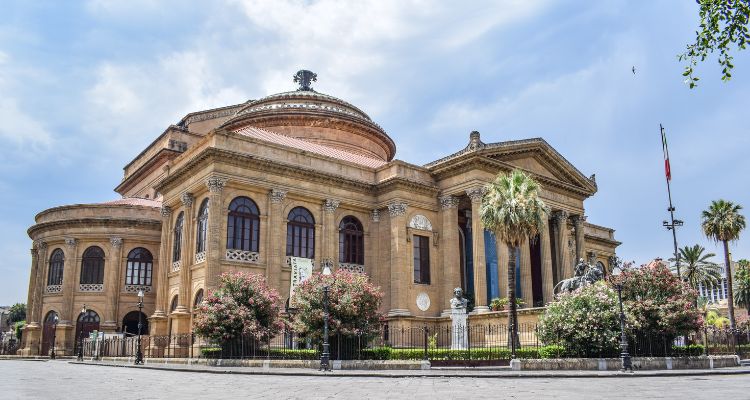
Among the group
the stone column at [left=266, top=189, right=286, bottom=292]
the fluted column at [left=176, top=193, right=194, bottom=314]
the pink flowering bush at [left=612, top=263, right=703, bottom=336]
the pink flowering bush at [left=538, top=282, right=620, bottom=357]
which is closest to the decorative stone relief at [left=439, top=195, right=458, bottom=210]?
the stone column at [left=266, top=189, right=286, bottom=292]

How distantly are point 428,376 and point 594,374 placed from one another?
497 centimetres

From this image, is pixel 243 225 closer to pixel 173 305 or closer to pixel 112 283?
pixel 173 305

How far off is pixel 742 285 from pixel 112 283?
2446 inches

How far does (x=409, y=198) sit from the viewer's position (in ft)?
126

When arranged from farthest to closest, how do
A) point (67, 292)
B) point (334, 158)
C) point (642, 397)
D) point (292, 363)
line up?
1. point (67, 292)
2. point (334, 158)
3. point (292, 363)
4. point (642, 397)

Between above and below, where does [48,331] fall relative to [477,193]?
below

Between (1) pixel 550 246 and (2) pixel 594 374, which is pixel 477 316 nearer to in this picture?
(1) pixel 550 246

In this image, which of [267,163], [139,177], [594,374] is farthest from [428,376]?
[139,177]

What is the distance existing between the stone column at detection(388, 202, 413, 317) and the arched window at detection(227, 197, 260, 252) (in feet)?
26.5

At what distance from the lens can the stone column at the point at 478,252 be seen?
35688mm

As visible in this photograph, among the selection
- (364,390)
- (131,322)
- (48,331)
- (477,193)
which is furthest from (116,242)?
(364,390)

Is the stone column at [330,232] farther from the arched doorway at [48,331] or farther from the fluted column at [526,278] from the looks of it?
the arched doorway at [48,331]

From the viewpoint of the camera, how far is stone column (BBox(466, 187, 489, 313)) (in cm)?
3569

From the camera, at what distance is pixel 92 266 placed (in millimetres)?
41469
